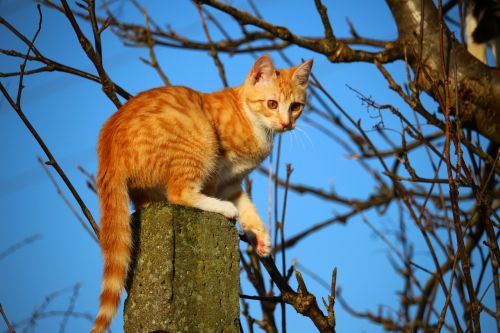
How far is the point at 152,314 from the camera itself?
175cm

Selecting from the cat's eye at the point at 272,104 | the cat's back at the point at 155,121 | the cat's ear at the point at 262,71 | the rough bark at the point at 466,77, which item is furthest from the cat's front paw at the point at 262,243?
the rough bark at the point at 466,77

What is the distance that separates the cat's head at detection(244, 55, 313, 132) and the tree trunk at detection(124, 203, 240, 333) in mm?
1381

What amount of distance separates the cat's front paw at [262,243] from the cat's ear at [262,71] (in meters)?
1.17

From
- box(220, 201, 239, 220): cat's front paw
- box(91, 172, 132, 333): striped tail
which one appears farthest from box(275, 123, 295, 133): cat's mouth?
box(91, 172, 132, 333): striped tail

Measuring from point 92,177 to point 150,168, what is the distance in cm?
64

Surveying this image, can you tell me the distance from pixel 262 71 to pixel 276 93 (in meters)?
0.22

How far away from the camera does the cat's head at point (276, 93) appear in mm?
Answer: 3213

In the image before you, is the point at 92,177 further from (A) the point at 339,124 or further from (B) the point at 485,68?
(B) the point at 485,68

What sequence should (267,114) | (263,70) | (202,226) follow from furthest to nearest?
1. (263,70)
2. (267,114)
3. (202,226)

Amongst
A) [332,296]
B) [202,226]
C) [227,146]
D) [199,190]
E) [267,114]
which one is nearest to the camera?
[202,226]

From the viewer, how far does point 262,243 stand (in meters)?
2.63

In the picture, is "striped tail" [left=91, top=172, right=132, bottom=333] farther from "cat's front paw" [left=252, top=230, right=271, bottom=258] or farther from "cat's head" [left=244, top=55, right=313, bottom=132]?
"cat's head" [left=244, top=55, right=313, bottom=132]

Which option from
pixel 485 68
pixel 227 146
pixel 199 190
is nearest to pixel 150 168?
pixel 199 190

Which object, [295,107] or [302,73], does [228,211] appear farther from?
[302,73]
